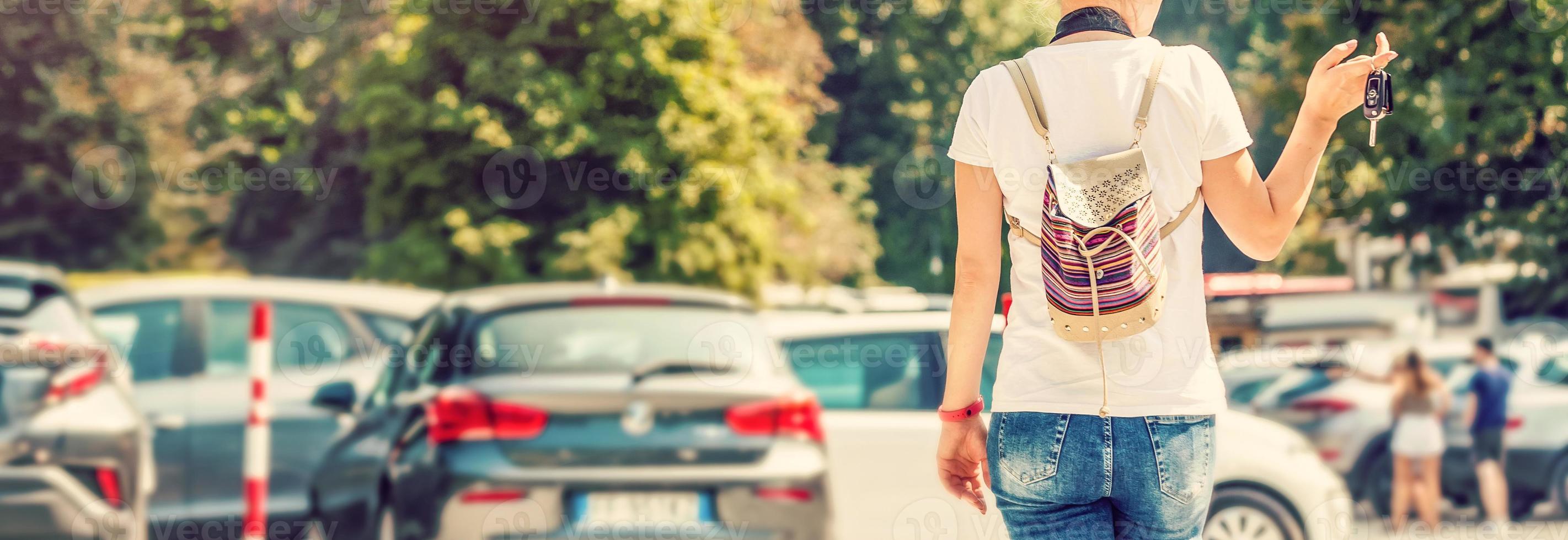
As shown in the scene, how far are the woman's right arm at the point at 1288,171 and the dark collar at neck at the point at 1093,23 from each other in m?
0.25

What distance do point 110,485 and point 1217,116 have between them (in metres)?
5.08

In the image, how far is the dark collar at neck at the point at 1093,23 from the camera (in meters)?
2.43

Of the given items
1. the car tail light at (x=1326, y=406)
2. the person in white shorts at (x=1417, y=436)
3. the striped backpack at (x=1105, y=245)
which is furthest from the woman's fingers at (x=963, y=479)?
the car tail light at (x=1326, y=406)

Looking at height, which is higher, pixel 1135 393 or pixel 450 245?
pixel 450 245

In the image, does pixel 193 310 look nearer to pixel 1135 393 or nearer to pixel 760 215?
pixel 1135 393

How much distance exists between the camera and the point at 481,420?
5.82 metres

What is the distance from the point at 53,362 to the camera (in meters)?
6.04

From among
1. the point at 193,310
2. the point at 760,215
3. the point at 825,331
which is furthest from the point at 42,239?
the point at 825,331

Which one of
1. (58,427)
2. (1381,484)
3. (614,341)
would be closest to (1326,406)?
(1381,484)

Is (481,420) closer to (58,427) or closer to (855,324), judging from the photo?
(58,427)

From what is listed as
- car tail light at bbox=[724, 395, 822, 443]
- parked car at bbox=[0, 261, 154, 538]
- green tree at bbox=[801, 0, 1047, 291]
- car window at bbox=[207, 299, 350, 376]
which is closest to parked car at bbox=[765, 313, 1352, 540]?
car tail light at bbox=[724, 395, 822, 443]

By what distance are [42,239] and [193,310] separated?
2479 cm

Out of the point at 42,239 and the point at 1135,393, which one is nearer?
the point at 1135,393

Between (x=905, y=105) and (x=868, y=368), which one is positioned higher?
(x=905, y=105)
